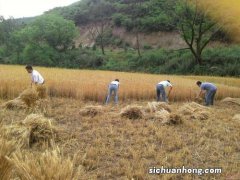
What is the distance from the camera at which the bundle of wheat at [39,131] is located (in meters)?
7.00

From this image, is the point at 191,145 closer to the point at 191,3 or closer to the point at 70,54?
the point at 191,3

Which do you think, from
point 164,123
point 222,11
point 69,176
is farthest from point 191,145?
point 222,11

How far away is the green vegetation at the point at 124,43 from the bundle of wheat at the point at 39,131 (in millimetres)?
25043

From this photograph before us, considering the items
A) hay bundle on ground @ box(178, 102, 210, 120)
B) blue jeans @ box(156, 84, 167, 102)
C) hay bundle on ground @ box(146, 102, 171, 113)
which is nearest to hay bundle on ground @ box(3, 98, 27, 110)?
hay bundle on ground @ box(146, 102, 171, 113)

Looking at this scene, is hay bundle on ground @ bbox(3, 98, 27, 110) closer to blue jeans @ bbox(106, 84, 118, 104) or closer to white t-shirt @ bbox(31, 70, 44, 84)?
white t-shirt @ bbox(31, 70, 44, 84)

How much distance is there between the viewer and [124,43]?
49562 millimetres

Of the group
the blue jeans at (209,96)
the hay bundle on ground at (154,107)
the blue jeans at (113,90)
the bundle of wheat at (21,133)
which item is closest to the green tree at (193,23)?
the blue jeans at (209,96)

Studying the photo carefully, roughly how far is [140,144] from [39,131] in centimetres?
205

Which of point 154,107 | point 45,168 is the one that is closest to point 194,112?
point 154,107

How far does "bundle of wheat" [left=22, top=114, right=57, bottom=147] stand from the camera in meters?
7.00

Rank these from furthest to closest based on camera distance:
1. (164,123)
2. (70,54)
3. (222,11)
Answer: (70,54), (222,11), (164,123)

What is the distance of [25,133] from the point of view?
22.3 feet

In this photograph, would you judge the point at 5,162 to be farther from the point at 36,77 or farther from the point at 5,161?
the point at 36,77

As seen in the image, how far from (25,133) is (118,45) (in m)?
Result: 43.9
